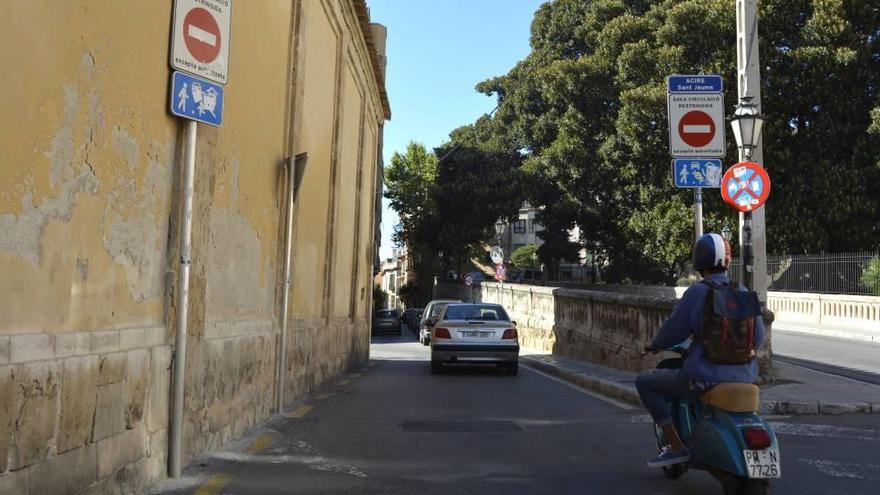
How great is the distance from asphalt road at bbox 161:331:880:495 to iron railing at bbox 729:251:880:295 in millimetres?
17917

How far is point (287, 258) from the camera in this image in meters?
9.46

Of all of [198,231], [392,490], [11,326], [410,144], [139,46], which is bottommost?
[392,490]

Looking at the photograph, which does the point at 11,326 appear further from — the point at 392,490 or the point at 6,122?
the point at 392,490

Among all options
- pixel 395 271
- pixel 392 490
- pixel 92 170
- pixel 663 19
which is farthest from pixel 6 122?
pixel 395 271

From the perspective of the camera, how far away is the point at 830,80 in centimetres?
2730

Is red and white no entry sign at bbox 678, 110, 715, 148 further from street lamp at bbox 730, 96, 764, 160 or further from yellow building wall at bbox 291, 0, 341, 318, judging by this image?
yellow building wall at bbox 291, 0, 341, 318

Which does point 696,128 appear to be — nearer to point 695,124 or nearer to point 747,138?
point 695,124

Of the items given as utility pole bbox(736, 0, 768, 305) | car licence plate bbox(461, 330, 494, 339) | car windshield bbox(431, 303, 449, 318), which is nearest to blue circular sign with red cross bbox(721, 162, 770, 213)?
utility pole bbox(736, 0, 768, 305)

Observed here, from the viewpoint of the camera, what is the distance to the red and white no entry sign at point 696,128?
10445 millimetres

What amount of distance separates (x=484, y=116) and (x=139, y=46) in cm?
4715

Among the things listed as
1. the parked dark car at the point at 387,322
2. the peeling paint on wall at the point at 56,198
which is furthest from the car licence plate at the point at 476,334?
the parked dark car at the point at 387,322

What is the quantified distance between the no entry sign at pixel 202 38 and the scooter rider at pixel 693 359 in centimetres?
390

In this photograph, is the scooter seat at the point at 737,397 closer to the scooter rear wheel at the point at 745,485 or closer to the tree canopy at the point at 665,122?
the scooter rear wheel at the point at 745,485

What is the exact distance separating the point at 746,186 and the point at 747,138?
883 mm
